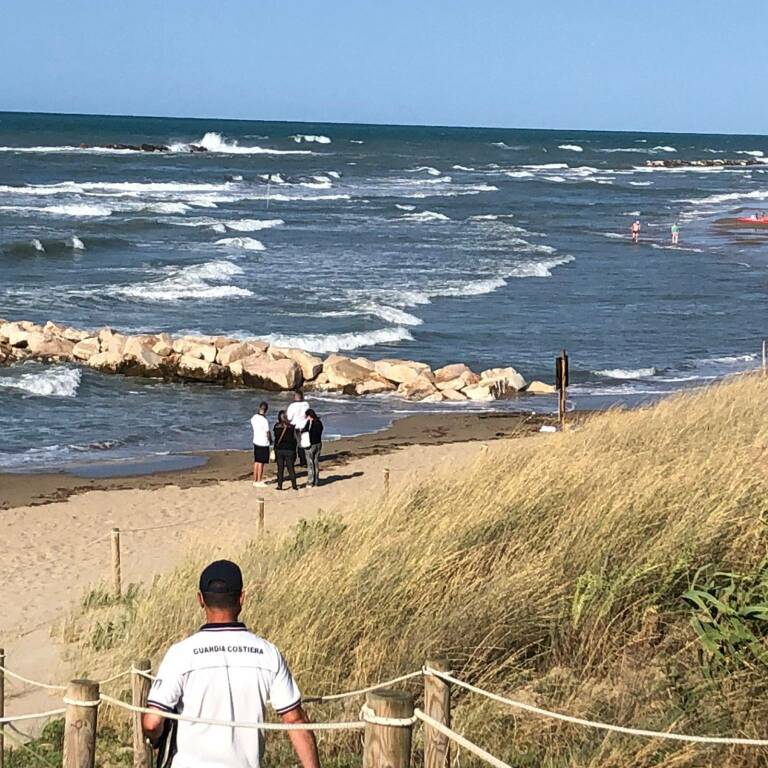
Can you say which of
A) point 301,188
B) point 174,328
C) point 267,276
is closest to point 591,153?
point 301,188

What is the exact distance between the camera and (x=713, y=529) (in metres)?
8.21

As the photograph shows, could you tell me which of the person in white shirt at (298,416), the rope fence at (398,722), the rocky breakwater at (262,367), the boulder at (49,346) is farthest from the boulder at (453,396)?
the rope fence at (398,722)

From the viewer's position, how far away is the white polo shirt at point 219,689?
4.81 metres

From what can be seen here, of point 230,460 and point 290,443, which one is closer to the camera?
point 290,443

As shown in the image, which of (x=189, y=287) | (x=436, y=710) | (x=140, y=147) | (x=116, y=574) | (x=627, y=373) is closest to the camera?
(x=436, y=710)

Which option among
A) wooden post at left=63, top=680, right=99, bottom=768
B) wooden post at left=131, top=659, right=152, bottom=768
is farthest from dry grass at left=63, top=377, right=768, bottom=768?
wooden post at left=63, top=680, right=99, bottom=768

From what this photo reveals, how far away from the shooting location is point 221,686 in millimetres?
4812

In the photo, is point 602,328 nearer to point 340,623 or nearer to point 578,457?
point 578,457

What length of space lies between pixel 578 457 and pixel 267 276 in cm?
3117

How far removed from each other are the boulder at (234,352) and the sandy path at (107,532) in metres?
6.97

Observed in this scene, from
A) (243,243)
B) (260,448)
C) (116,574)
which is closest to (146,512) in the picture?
(260,448)

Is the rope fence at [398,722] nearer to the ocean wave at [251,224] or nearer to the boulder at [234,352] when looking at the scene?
the boulder at [234,352]

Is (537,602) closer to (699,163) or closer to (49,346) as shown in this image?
(49,346)

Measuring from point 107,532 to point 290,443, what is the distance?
3.13m
